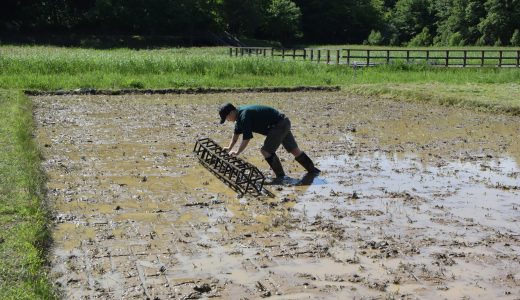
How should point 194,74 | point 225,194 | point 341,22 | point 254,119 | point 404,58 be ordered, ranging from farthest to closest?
point 341,22 → point 404,58 → point 194,74 → point 254,119 → point 225,194

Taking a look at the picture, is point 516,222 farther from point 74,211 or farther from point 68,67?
point 68,67

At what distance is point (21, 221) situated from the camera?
767 cm

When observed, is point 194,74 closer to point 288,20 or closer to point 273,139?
point 273,139

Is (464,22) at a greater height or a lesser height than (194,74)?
greater

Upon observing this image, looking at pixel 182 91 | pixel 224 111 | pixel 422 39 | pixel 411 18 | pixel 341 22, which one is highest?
pixel 411 18

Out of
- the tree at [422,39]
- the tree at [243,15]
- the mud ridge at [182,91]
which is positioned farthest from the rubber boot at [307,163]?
the tree at [422,39]

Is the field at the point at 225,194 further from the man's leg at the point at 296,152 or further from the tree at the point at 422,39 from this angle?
the tree at the point at 422,39

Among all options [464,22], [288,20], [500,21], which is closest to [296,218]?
[288,20]

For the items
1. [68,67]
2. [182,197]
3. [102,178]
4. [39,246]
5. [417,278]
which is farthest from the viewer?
[68,67]

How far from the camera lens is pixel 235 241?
7.62 m

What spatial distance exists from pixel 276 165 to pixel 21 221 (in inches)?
169

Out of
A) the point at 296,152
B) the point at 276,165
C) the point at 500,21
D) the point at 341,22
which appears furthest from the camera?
the point at 341,22

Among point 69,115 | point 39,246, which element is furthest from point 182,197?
point 69,115

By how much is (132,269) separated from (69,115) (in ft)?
39.8
